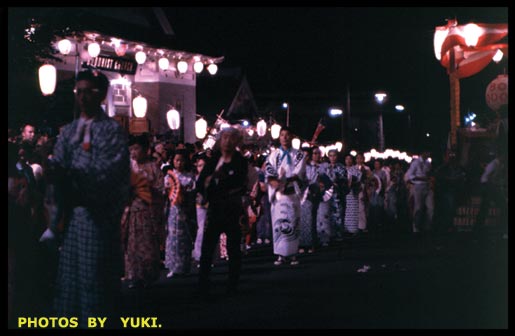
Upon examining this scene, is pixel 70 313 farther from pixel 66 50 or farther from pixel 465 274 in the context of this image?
pixel 66 50

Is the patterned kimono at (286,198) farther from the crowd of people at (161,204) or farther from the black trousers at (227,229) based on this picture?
the black trousers at (227,229)

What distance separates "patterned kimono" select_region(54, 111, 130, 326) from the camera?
6473mm

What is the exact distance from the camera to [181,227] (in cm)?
1198

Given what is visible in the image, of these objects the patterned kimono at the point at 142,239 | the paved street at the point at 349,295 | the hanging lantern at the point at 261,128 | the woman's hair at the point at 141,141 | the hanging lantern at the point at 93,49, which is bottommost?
the paved street at the point at 349,295

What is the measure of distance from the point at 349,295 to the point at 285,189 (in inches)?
143

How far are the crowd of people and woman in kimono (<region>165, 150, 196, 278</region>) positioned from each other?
0.05 feet

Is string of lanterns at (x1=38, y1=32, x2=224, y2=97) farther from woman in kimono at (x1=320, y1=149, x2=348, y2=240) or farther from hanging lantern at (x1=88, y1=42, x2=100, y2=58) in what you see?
woman in kimono at (x1=320, y1=149, x2=348, y2=240)

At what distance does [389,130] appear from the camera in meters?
80.7

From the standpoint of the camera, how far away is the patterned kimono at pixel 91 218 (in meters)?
6.47

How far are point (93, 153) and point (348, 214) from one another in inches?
595

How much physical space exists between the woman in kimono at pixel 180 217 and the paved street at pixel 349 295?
11.3 inches

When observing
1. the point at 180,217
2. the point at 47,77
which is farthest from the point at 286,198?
the point at 47,77

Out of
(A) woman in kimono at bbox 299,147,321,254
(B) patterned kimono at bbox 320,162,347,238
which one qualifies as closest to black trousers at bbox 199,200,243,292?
(A) woman in kimono at bbox 299,147,321,254

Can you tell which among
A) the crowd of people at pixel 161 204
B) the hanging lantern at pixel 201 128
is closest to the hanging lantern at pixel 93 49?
the crowd of people at pixel 161 204
